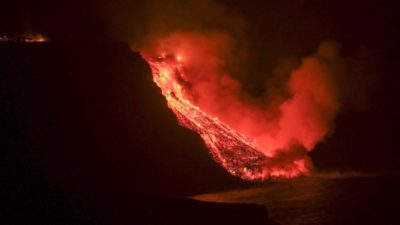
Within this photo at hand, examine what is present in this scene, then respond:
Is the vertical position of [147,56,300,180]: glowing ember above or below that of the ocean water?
above

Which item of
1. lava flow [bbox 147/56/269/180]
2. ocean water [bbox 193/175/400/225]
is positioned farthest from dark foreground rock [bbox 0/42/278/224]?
ocean water [bbox 193/175/400/225]

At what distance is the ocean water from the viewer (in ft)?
94.6

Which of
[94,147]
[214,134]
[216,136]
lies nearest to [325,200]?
[216,136]

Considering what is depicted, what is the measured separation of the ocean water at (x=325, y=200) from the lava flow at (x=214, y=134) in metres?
1.98

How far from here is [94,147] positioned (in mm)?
30562

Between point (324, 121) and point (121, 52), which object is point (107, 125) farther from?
point (324, 121)

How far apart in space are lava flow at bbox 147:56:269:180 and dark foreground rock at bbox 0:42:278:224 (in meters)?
2.01

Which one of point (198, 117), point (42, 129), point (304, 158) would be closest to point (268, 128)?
point (304, 158)

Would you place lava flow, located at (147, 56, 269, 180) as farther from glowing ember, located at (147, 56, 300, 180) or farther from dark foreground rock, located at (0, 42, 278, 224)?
dark foreground rock, located at (0, 42, 278, 224)

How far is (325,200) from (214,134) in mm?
11527

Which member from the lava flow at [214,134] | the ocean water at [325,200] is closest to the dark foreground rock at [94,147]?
the lava flow at [214,134]

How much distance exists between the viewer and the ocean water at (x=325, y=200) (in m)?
28.8

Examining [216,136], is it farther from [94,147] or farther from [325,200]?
[94,147]

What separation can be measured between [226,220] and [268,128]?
31842 millimetres
